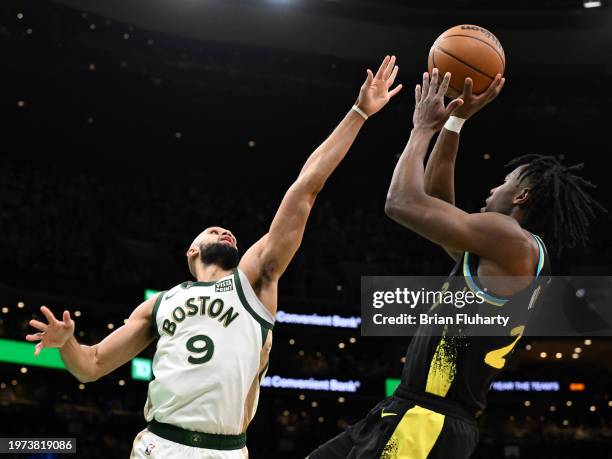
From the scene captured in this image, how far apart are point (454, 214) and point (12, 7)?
16.6 meters

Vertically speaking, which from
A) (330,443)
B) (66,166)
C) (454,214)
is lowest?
(330,443)

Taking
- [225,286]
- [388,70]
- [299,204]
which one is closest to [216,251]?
[225,286]

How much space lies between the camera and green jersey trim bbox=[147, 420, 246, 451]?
3.83 m

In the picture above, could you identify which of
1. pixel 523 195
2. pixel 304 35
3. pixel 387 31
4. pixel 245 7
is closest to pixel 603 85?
pixel 387 31

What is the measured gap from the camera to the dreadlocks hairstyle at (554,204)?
3844mm

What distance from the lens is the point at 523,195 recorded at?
384cm

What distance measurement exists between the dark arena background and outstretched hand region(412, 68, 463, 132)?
48.3 feet

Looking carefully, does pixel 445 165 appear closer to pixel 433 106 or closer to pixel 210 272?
pixel 433 106

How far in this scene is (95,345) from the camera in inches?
166

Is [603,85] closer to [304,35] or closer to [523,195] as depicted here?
[304,35]

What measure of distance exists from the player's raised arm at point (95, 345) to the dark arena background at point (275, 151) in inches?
534

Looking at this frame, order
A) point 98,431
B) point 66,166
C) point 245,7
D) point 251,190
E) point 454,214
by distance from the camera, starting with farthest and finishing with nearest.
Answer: point 251,190, point 66,166, point 245,7, point 98,431, point 454,214

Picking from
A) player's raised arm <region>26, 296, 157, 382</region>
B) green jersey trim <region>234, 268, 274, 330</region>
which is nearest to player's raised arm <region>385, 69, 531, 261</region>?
green jersey trim <region>234, 268, 274, 330</region>

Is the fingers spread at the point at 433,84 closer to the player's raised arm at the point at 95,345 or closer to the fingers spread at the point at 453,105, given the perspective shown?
the fingers spread at the point at 453,105
